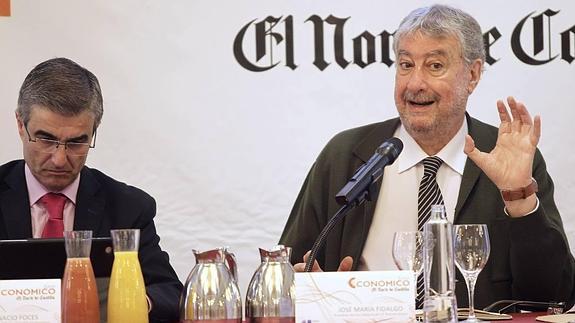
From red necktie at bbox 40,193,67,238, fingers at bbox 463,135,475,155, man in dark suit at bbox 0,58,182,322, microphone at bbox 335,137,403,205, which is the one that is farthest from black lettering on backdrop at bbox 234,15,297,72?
microphone at bbox 335,137,403,205

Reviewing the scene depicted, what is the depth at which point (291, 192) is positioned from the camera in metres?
3.73

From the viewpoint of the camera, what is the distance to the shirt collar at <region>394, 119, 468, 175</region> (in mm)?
3270

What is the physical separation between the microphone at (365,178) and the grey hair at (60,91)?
114 centimetres

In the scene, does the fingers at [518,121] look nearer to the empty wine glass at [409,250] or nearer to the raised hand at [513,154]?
the raised hand at [513,154]

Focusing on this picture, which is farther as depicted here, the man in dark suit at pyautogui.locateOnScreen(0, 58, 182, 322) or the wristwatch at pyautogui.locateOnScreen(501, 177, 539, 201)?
the man in dark suit at pyautogui.locateOnScreen(0, 58, 182, 322)

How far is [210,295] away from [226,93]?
5.44ft

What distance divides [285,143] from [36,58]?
0.94 metres

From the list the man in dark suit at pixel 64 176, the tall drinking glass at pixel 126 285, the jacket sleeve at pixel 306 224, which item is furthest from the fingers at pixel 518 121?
the tall drinking glass at pixel 126 285

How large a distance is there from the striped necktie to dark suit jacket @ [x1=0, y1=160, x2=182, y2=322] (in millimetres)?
782

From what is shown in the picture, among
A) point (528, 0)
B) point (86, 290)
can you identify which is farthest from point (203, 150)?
point (86, 290)

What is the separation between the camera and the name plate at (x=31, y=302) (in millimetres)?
2096

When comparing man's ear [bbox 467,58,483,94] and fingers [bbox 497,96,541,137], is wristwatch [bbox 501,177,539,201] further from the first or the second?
man's ear [bbox 467,58,483,94]

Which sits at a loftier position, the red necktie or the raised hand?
the raised hand

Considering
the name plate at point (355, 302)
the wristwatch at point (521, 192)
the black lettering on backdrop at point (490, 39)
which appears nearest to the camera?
the name plate at point (355, 302)
